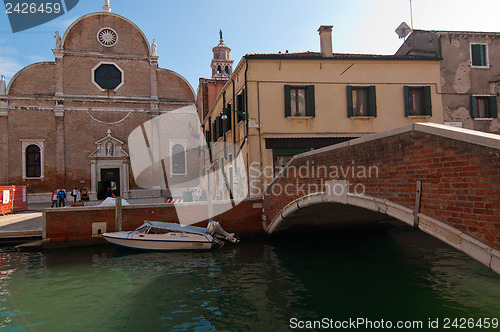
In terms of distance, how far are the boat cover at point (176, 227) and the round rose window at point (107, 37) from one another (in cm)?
1536

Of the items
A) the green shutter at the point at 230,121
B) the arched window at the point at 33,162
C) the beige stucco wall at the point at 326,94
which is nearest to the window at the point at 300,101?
the beige stucco wall at the point at 326,94

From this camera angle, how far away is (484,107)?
14453 mm

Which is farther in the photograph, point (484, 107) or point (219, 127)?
point (219, 127)

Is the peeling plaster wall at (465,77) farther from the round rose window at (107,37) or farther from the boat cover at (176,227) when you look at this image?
the round rose window at (107,37)

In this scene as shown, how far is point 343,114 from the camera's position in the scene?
1351 centimetres

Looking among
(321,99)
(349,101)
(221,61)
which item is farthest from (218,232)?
(221,61)

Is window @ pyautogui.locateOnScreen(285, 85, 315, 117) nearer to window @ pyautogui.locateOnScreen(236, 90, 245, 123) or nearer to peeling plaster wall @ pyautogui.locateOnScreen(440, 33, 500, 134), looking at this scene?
window @ pyautogui.locateOnScreen(236, 90, 245, 123)

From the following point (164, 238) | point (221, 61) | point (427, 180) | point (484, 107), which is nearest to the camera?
point (427, 180)

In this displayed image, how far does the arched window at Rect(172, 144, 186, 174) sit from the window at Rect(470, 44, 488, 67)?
16331mm

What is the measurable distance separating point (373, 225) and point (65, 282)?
9567 mm

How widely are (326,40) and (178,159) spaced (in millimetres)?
12746

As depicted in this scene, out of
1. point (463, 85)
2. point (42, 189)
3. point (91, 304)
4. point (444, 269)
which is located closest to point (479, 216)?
point (444, 269)

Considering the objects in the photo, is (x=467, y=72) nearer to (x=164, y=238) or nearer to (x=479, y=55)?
(x=479, y=55)

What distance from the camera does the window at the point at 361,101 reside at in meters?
13.5
